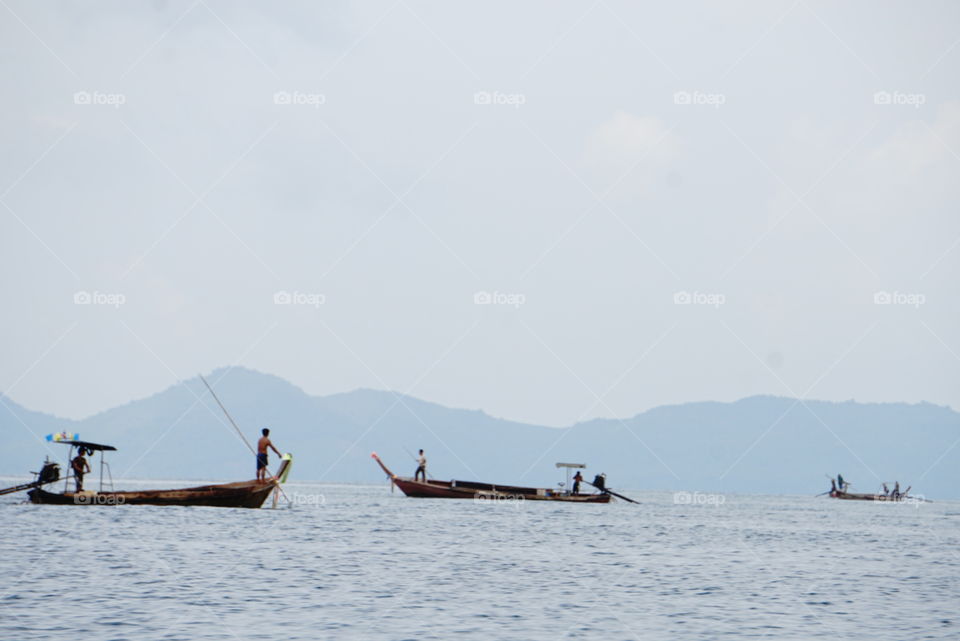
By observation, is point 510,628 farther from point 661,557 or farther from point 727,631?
point 661,557

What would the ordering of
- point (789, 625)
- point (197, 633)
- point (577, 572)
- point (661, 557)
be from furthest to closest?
point (661, 557) < point (577, 572) < point (789, 625) < point (197, 633)

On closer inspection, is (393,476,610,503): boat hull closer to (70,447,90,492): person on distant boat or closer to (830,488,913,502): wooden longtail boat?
(70,447,90,492): person on distant boat

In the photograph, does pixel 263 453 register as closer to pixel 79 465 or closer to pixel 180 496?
pixel 180 496

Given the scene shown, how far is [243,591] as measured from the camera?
20828mm

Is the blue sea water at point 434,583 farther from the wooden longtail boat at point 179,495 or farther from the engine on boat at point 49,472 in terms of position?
the engine on boat at point 49,472

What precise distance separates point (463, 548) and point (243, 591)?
12.2 metres

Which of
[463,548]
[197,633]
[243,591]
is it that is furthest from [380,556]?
[197,633]

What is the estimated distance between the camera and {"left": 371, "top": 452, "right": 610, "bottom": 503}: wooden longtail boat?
6450 cm

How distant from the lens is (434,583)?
76.5 ft

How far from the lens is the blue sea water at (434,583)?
1773 centimetres

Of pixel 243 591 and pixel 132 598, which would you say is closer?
pixel 132 598

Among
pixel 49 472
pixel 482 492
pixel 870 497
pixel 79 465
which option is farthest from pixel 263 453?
pixel 870 497

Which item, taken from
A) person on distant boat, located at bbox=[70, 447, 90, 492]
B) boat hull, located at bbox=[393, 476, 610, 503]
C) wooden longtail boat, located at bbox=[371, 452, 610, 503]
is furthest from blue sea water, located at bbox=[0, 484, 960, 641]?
wooden longtail boat, located at bbox=[371, 452, 610, 503]

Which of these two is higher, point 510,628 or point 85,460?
point 85,460
